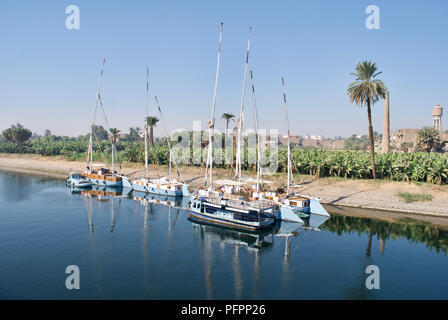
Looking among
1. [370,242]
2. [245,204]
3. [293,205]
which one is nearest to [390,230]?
[370,242]

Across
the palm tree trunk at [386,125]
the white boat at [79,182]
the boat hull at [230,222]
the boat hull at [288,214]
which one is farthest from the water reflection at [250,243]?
the palm tree trunk at [386,125]

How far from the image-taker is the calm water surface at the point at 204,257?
82.0 ft

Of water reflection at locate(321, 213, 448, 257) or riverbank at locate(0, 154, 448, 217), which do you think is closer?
water reflection at locate(321, 213, 448, 257)

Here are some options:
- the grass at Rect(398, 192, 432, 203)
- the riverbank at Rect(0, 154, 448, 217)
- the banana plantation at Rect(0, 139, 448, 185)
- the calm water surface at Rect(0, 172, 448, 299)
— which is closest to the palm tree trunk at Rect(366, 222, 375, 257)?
the calm water surface at Rect(0, 172, 448, 299)

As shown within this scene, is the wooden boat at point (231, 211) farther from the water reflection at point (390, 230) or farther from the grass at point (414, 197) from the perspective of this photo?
the grass at point (414, 197)

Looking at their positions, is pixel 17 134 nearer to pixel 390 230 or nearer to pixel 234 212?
pixel 234 212

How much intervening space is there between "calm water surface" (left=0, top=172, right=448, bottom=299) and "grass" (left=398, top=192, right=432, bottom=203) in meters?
9.96

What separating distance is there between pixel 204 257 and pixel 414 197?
39.7 meters

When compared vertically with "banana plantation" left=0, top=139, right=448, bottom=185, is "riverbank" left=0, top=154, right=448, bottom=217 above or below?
below

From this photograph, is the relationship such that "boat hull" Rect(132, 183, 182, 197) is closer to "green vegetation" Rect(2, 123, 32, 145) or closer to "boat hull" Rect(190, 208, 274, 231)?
"boat hull" Rect(190, 208, 274, 231)

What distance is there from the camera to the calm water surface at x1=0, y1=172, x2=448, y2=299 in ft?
82.0

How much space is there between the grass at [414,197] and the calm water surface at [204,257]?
996 centimetres

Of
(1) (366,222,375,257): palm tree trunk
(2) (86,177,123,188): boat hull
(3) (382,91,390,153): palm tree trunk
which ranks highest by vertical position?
(3) (382,91,390,153): palm tree trunk

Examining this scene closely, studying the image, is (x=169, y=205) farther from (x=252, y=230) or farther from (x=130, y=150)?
(x=130, y=150)
